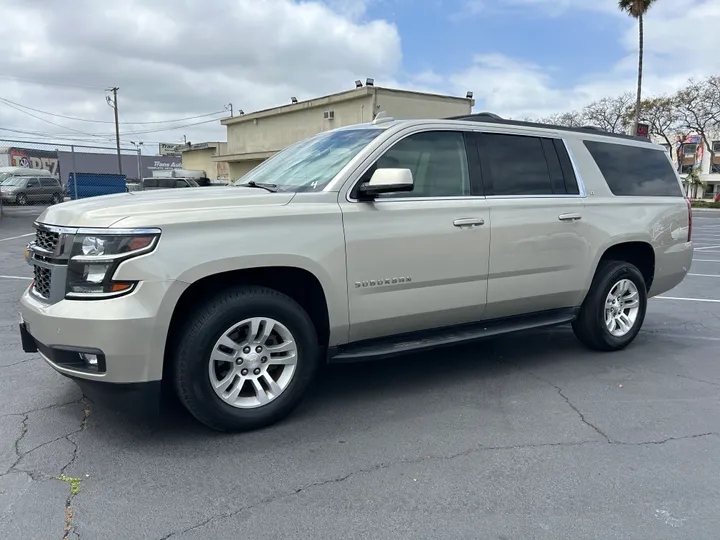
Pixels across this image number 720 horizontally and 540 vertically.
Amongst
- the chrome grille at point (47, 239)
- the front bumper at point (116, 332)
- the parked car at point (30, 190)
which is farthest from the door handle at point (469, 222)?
the parked car at point (30, 190)

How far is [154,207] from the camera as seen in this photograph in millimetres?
3240

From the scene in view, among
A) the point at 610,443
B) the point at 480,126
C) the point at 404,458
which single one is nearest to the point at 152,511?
the point at 404,458

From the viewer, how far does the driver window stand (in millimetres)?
4082

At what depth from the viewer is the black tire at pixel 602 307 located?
5.11 m

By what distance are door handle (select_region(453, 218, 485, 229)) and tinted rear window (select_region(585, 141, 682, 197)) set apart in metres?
1.69

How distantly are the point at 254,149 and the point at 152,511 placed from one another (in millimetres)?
30294

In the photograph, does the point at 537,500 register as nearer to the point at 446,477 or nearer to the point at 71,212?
the point at 446,477

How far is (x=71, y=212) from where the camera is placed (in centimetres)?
330

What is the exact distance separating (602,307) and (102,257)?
415 cm

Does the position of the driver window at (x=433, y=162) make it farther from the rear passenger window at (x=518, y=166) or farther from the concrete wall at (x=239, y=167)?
the concrete wall at (x=239, y=167)

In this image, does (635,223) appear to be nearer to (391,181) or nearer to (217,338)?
(391,181)

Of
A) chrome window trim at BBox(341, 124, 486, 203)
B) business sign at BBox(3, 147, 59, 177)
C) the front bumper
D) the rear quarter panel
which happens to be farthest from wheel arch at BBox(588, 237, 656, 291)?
business sign at BBox(3, 147, 59, 177)

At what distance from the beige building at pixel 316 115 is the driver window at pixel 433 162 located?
1774 cm

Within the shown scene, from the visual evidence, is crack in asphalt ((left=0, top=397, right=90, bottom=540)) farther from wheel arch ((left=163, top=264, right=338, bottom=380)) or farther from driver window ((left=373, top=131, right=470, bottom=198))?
driver window ((left=373, top=131, right=470, bottom=198))
